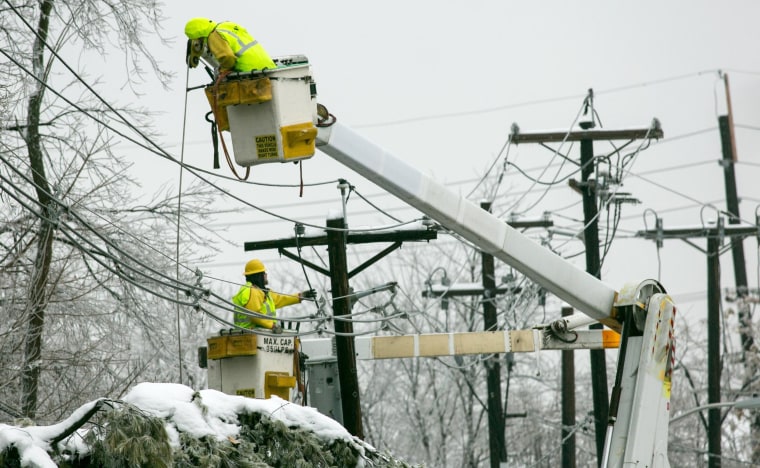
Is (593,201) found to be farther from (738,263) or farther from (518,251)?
(738,263)

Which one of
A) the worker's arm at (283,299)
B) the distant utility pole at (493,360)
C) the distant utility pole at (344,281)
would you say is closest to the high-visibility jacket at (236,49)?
the worker's arm at (283,299)

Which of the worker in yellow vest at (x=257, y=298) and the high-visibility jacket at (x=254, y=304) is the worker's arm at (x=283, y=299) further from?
the high-visibility jacket at (x=254, y=304)

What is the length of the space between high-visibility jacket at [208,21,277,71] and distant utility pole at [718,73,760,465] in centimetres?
2610

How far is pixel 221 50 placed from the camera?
8.02 meters

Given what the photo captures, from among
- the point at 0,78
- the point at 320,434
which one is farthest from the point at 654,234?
the point at 320,434

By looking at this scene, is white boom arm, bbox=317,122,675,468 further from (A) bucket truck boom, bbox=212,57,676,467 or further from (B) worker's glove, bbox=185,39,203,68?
(B) worker's glove, bbox=185,39,203,68

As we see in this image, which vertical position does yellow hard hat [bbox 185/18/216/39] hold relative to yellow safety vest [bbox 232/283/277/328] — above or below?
above

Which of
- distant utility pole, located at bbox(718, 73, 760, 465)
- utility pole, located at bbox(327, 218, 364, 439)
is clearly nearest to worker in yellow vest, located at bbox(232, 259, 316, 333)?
utility pole, located at bbox(327, 218, 364, 439)

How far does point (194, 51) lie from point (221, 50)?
0.84 feet

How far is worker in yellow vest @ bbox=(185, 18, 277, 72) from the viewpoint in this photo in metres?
8.03

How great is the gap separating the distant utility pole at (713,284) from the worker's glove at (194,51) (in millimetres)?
19222

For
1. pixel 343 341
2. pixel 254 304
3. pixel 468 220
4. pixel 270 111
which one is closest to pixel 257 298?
pixel 254 304

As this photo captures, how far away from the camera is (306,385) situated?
14586 millimetres

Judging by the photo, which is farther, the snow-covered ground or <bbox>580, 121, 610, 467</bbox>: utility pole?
<bbox>580, 121, 610, 467</bbox>: utility pole
